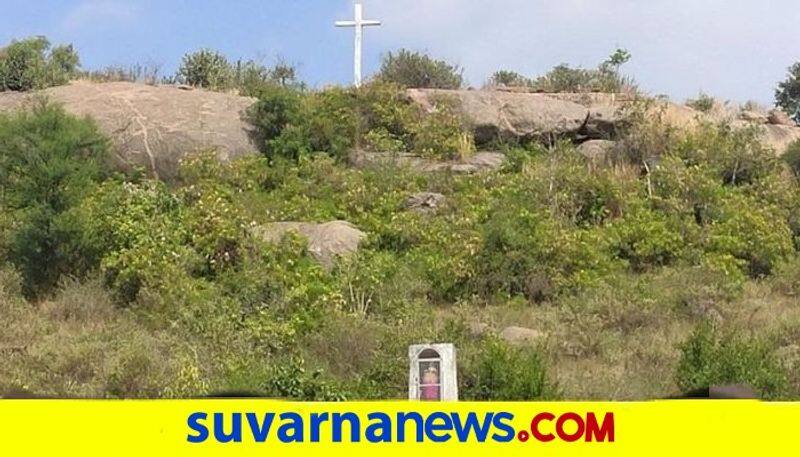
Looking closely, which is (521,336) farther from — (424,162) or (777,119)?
(777,119)

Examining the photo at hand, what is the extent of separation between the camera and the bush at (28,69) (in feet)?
80.3

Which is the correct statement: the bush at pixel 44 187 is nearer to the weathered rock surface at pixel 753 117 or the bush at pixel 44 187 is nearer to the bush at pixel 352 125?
the bush at pixel 352 125

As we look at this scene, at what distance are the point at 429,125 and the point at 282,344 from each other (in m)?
9.38

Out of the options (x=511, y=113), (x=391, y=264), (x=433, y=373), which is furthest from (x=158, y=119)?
(x=433, y=373)

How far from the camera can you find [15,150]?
56.5ft

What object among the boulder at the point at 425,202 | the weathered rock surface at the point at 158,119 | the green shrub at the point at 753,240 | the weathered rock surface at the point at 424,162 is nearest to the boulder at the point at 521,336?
the green shrub at the point at 753,240

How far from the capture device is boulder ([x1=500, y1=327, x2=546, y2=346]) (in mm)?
13289

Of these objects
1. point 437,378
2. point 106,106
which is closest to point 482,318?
point 437,378

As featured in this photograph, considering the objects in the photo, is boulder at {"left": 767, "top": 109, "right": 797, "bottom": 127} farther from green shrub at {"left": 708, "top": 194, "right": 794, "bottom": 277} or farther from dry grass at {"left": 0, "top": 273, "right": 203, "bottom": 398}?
dry grass at {"left": 0, "top": 273, "right": 203, "bottom": 398}

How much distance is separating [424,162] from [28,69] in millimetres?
9653

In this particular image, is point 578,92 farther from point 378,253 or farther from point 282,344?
point 282,344

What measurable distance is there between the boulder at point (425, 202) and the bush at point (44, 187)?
209 inches

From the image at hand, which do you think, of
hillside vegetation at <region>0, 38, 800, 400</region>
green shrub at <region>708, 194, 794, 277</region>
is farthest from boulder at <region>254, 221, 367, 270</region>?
green shrub at <region>708, 194, 794, 277</region>

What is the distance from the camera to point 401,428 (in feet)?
13.2
